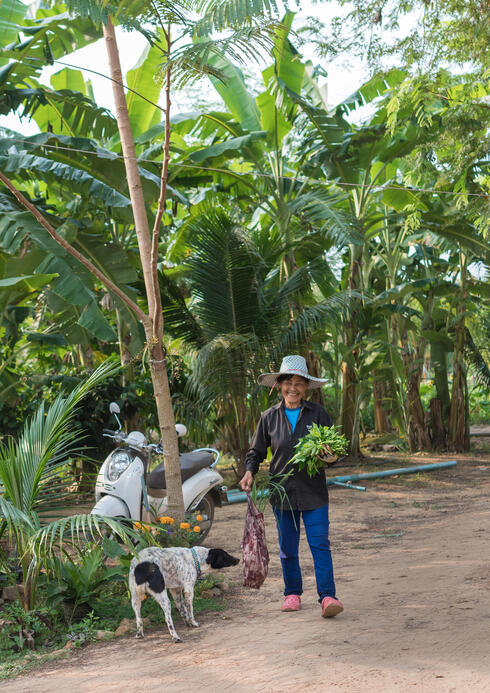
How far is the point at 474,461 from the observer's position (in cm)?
1276

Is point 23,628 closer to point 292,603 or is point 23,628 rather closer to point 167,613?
point 167,613

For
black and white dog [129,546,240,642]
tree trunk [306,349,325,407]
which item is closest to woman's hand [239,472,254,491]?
black and white dog [129,546,240,642]

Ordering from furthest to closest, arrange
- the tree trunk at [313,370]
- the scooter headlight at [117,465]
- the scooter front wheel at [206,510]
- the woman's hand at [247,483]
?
the tree trunk at [313,370] < the scooter front wheel at [206,510] < the scooter headlight at [117,465] < the woman's hand at [247,483]

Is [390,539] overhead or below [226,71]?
below

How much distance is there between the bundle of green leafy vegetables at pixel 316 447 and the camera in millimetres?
4414

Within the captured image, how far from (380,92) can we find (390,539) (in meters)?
7.78

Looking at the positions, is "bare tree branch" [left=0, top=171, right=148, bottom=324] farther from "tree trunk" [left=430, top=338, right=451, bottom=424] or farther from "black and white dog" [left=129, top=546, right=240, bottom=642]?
"tree trunk" [left=430, top=338, right=451, bottom=424]

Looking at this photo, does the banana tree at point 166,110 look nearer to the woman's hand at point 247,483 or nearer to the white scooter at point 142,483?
the white scooter at point 142,483

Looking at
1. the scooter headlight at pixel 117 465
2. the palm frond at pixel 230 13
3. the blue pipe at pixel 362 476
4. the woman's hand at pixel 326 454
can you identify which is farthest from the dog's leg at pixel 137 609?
the blue pipe at pixel 362 476

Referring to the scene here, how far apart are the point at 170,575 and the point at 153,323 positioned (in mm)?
1884

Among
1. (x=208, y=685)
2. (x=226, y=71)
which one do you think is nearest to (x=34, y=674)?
(x=208, y=685)

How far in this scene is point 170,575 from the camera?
4438mm

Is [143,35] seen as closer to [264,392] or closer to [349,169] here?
[264,392]

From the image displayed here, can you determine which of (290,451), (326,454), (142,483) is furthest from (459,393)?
(326,454)
